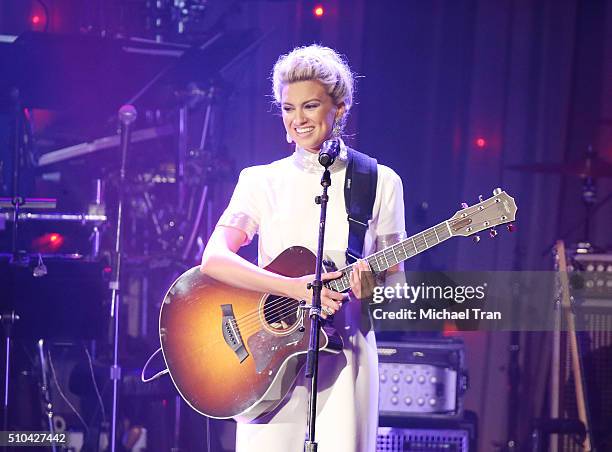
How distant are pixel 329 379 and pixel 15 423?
292 cm

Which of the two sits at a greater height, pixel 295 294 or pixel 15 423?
pixel 295 294

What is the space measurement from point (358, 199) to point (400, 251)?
247 millimetres

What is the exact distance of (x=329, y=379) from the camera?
3.19 metres

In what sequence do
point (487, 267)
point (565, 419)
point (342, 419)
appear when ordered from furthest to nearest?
point (487, 267) → point (565, 419) → point (342, 419)

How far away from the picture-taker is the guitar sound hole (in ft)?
11.3

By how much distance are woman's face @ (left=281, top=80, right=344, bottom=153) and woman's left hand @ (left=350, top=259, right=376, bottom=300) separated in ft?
1.65

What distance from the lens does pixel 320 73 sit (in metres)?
3.41

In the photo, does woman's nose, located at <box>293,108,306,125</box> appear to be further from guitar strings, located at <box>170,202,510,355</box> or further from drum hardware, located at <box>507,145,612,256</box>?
drum hardware, located at <box>507,145,612,256</box>

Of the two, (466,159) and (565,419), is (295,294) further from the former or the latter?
(466,159)

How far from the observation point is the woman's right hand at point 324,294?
3.16 metres

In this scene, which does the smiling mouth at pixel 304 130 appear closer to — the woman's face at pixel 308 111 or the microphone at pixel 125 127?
the woman's face at pixel 308 111

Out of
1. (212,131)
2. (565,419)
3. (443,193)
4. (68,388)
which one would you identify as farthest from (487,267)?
(68,388)

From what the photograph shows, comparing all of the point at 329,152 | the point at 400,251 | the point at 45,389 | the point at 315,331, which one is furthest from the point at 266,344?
the point at 45,389

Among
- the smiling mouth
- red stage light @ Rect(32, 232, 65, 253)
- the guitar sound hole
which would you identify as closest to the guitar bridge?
the guitar sound hole
